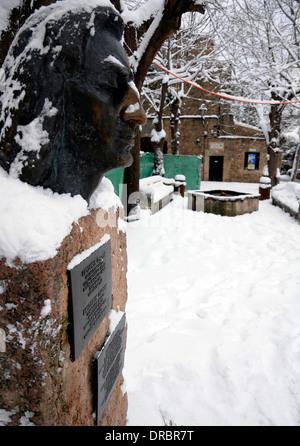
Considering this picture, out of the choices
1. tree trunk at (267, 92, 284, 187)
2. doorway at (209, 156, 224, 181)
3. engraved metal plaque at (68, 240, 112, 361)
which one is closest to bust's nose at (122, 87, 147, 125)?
engraved metal plaque at (68, 240, 112, 361)

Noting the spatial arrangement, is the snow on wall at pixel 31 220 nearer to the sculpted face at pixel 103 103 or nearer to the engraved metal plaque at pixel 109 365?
the sculpted face at pixel 103 103

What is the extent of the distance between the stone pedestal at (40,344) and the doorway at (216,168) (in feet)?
67.4

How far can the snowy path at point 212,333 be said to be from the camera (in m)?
1.94

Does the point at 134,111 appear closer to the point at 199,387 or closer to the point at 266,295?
the point at 199,387

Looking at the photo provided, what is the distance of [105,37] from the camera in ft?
3.61

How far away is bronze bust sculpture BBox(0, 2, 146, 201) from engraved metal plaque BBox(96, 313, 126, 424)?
0.83 m

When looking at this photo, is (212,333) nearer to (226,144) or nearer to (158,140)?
(158,140)

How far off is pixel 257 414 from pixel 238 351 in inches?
22.4

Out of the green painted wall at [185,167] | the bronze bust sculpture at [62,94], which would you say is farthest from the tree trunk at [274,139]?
the bronze bust sculpture at [62,94]

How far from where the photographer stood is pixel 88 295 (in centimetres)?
124

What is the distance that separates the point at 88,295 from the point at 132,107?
83 cm

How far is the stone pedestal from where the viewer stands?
0.93 meters

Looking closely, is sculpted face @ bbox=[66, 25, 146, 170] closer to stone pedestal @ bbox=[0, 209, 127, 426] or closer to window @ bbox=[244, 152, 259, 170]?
stone pedestal @ bbox=[0, 209, 127, 426]

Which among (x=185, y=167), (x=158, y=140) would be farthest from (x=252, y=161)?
(x=158, y=140)
